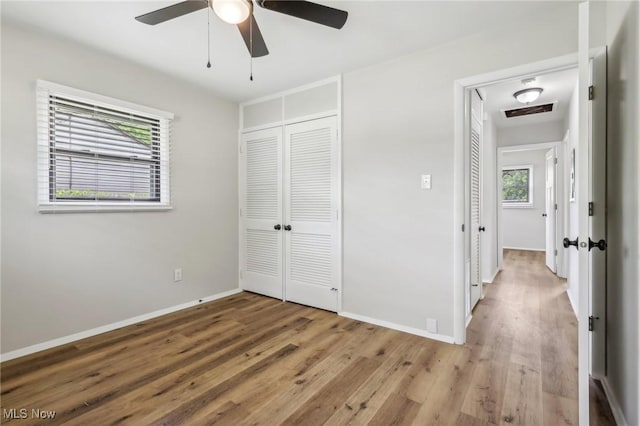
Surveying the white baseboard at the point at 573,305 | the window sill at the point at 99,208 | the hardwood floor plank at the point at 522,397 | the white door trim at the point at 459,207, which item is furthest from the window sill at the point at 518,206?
the window sill at the point at 99,208

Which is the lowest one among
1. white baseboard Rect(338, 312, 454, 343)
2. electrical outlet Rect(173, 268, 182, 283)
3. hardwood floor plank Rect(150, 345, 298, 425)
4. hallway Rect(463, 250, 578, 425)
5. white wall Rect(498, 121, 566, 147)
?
hardwood floor plank Rect(150, 345, 298, 425)

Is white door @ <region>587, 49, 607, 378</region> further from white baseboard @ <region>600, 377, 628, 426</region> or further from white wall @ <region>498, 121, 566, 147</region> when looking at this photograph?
white wall @ <region>498, 121, 566, 147</region>

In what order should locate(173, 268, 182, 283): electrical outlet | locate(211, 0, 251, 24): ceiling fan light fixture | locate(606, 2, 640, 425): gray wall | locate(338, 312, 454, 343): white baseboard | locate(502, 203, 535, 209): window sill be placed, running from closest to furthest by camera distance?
1. locate(606, 2, 640, 425): gray wall
2. locate(211, 0, 251, 24): ceiling fan light fixture
3. locate(338, 312, 454, 343): white baseboard
4. locate(173, 268, 182, 283): electrical outlet
5. locate(502, 203, 535, 209): window sill

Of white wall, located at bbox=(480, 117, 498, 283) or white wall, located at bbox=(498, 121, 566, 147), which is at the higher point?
white wall, located at bbox=(498, 121, 566, 147)

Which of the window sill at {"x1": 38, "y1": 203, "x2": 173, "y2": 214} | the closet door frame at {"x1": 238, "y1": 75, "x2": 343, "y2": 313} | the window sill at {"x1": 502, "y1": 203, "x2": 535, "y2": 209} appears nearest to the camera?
the window sill at {"x1": 38, "y1": 203, "x2": 173, "y2": 214}

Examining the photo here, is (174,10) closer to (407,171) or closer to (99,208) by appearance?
(99,208)

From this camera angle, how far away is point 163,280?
312cm

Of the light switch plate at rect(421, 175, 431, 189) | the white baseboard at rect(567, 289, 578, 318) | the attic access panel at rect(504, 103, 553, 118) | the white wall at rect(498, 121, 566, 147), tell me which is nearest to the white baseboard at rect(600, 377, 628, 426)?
the white baseboard at rect(567, 289, 578, 318)

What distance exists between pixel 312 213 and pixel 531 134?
4214 millimetres

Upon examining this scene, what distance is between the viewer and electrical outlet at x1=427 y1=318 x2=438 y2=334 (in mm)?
2524

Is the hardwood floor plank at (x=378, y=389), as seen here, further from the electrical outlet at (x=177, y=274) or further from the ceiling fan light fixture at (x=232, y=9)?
the electrical outlet at (x=177, y=274)

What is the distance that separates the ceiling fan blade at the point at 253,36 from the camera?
70.2 inches

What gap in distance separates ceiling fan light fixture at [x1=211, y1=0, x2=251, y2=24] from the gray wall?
176 centimetres

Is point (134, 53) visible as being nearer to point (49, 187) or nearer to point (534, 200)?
point (49, 187)
